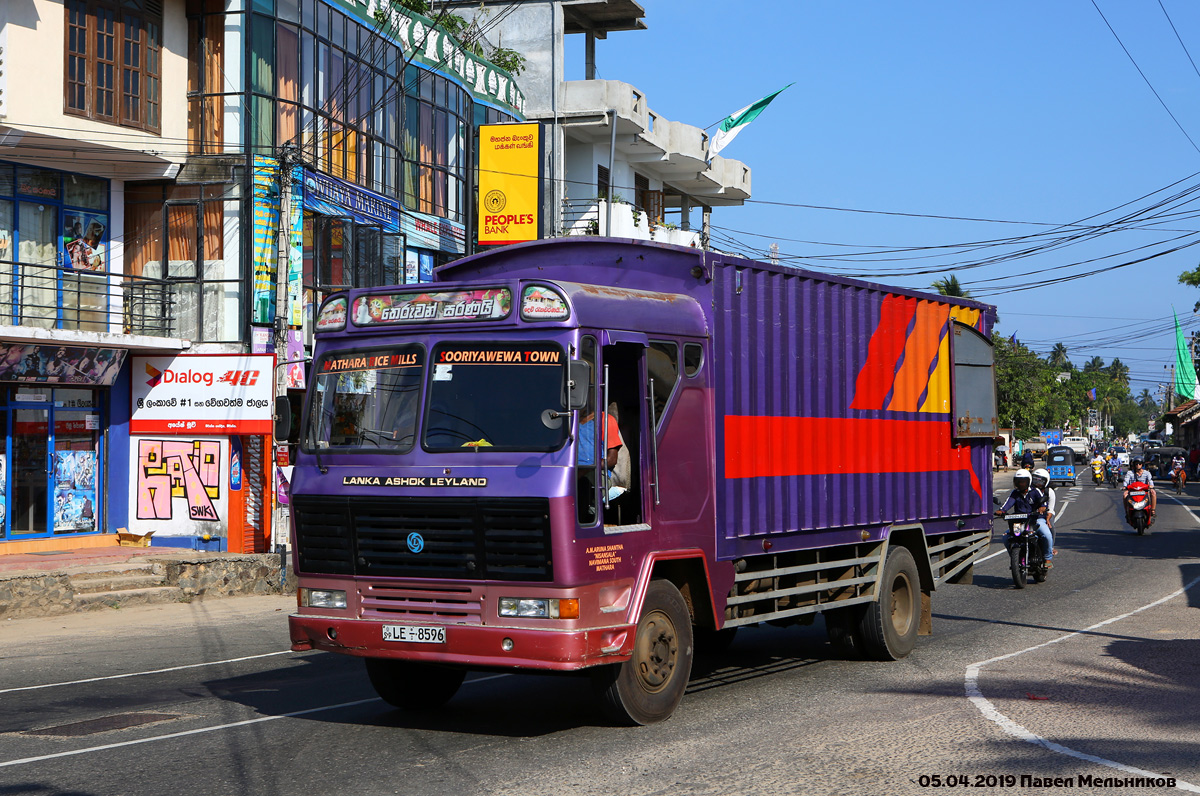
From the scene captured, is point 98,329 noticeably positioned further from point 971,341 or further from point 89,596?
point 971,341

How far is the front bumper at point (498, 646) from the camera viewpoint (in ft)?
24.0

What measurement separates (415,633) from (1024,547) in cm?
1296

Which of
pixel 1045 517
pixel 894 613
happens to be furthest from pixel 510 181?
pixel 894 613

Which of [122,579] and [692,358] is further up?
[692,358]

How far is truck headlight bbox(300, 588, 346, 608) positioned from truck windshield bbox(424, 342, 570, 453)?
124 cm

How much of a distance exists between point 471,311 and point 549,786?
310cm

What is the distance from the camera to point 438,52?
96.3 ft

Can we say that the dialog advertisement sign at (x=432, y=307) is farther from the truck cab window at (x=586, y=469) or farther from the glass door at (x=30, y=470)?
the glass door at (x=30, y=470)

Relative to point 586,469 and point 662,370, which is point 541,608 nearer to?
point 586,469

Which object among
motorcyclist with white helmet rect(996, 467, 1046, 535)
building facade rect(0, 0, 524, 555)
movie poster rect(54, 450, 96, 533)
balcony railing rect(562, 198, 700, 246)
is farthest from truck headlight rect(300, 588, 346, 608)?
balcony railing rect(562, 198, 700, 246)

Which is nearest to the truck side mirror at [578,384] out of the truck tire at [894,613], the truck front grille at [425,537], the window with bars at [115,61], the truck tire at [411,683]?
the truck front grille at [425,537]

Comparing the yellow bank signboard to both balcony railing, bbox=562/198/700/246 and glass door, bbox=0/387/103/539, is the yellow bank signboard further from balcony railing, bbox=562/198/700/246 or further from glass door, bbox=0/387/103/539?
glass door, bbox=0/387/103/539

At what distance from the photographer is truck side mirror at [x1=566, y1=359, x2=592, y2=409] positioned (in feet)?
24.2

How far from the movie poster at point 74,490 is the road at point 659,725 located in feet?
27.4
